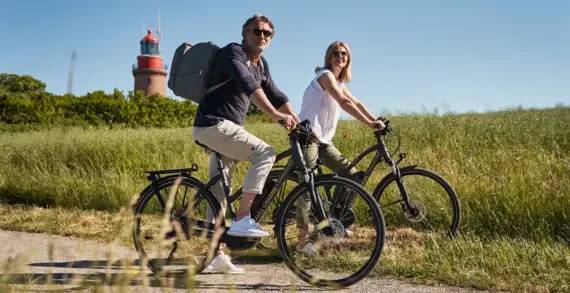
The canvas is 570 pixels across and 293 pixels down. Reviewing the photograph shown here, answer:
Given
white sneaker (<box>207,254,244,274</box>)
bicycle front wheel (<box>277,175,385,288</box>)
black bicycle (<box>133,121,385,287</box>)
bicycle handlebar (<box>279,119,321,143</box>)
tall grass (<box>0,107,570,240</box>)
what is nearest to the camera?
bicycle front wheel (<box>277,175,385,288</box>)

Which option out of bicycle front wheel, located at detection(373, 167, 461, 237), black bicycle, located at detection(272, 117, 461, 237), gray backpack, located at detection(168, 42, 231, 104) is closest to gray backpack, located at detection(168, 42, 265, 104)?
gray backpack, located at detection(168, 42, 231, 104)

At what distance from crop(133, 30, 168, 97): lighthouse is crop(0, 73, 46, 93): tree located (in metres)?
9.97

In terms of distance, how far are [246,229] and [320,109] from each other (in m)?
1.51

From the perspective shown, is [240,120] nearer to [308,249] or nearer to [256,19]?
[256,19]

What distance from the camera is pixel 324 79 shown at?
195 inches

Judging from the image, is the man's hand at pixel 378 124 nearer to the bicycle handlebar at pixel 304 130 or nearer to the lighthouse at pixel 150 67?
the bicycle handlebar at pixel 304 130

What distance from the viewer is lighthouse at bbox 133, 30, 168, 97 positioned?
59.2 m

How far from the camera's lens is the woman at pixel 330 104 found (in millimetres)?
4914

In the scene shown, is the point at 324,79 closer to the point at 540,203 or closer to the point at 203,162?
the point at 540,203

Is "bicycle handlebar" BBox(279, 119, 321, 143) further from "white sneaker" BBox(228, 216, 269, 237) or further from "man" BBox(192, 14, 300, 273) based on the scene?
"white sneaker" BBox(228, 216, 269, 237)

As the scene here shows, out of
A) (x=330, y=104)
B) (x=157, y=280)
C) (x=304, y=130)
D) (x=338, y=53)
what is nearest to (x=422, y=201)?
(x=330, y=104)

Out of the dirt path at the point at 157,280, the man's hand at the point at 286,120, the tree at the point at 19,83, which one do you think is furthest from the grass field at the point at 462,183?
the tree at the point at 19,83

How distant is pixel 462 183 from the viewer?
661 cm

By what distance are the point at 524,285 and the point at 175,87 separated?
9.88 ft
